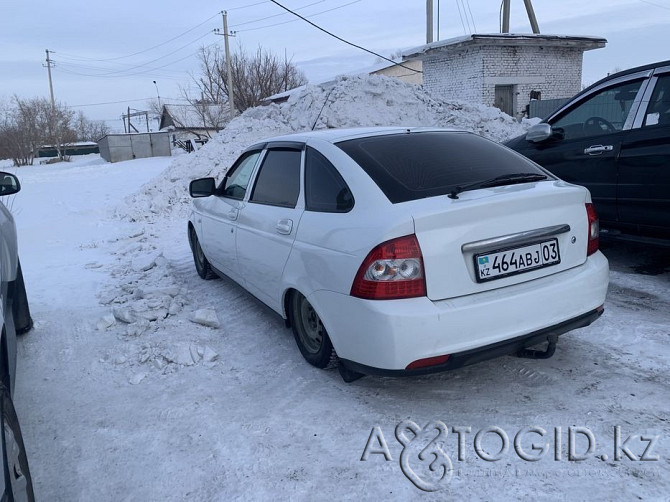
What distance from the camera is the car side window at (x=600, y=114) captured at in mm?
4867

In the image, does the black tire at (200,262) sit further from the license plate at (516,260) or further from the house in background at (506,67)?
the house in background at (506,67)

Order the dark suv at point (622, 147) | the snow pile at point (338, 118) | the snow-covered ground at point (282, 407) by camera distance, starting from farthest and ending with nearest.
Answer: the snow pile at point (338, 118)
the dark suv at point (622, 147)
the snow-covered ground at point (282, 407)

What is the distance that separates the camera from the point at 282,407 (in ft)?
10.4

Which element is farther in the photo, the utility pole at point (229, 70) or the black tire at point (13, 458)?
the utility pole at point (229, 70)

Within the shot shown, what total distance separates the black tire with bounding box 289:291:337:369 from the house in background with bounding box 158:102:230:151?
34009 millimetres

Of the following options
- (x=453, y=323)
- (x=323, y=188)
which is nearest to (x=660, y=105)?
(x=323, y=188)

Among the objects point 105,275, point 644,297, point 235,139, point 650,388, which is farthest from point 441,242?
point 235,139

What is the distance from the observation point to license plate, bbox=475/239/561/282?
2740mm

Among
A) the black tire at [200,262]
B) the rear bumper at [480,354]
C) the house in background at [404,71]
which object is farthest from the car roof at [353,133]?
the house in background at [404,71]

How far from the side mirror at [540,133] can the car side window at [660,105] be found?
2.93 ft

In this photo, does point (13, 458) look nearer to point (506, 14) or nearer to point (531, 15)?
point (506, 14)

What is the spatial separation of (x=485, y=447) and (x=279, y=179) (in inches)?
91.6

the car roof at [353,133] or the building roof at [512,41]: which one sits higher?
the building roof at [512,41]

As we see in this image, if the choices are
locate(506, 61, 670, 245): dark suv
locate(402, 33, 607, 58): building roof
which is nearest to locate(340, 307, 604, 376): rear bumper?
locate(506, 61, 670, 245): dark suv
